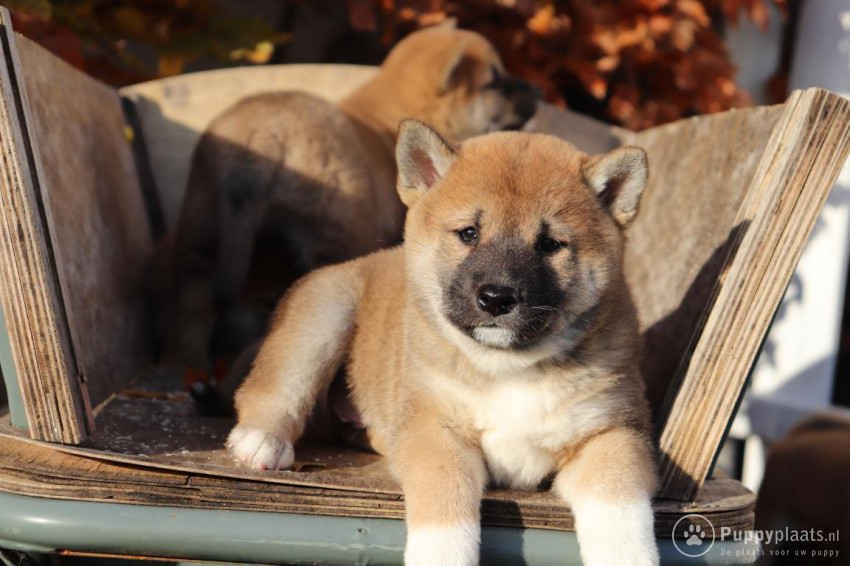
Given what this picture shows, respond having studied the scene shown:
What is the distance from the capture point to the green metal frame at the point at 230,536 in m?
1.83

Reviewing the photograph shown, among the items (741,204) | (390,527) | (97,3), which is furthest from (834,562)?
(97,3)

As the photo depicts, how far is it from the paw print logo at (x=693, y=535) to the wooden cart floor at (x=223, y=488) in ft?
0.06

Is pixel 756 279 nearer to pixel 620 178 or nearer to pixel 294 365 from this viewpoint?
pixel 620 178

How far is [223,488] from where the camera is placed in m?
1.92

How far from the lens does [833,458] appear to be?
421 centimetres

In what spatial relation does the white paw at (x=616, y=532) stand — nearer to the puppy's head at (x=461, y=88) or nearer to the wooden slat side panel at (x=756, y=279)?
the wooden slat side panel at (x=756, y=279)

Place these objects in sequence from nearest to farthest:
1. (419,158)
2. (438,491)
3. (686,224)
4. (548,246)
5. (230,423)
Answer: (438,491)
(548,246)
(419,158)
(230,423)
(686,224)

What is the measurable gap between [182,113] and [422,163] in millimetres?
2050

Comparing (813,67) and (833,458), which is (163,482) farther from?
(813,67)

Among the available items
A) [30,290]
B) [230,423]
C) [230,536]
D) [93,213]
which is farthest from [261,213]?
[230,536]

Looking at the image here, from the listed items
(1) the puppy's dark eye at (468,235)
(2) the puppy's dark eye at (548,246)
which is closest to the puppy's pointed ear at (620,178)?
(2) the puppy's dark eye at (548,246)

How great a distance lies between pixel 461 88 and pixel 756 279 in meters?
2.60

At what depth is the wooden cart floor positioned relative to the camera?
74.0 inches

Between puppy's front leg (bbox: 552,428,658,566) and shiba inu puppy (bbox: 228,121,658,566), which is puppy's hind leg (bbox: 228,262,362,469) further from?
puppy's front leg (bbox: 552,428,658,566)
